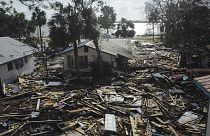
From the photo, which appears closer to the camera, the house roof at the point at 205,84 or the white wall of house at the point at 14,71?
the house roof at the point at 205,84

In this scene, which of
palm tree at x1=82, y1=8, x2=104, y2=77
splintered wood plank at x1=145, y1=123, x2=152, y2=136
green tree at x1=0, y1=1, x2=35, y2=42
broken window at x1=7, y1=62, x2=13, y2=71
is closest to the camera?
splintered wood plank at x1=145, y1=123, x2=152, y2=136

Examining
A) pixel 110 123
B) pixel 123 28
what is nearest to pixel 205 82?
pixel 110 123

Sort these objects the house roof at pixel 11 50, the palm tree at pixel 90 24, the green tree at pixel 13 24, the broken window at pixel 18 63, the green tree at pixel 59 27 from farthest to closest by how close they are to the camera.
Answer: the green tree at pixel 13 24
the broken window at pixel 18 63
the house roof at pixel 11 50
the palm tree at pixel 90 24
the green tree at pixel 59 27

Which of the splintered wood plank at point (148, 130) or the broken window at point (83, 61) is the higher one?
the broken window at point (83, 61)

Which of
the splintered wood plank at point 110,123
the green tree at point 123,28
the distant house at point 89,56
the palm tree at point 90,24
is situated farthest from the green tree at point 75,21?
the green tree at point 123,28

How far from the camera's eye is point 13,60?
31.4 meters

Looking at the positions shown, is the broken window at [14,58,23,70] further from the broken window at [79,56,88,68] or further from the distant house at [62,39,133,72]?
the broken window at [79,56,88,68]

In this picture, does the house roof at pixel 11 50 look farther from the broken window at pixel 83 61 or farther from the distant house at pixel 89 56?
the broken window at pixel 83 61

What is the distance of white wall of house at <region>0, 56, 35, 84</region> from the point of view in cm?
2984

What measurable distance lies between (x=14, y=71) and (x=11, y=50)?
2898 millimetres

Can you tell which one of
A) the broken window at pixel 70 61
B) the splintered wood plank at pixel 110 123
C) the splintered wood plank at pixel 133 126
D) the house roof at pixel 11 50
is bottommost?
the splintered wood plank at pixel 133 126

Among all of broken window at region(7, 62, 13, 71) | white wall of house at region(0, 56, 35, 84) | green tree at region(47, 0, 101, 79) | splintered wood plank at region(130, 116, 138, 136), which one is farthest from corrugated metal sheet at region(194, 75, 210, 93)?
broken window at region(7, 62, 13, 71)

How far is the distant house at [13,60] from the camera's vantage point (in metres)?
30.0

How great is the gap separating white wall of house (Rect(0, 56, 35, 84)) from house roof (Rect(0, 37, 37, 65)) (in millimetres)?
796
